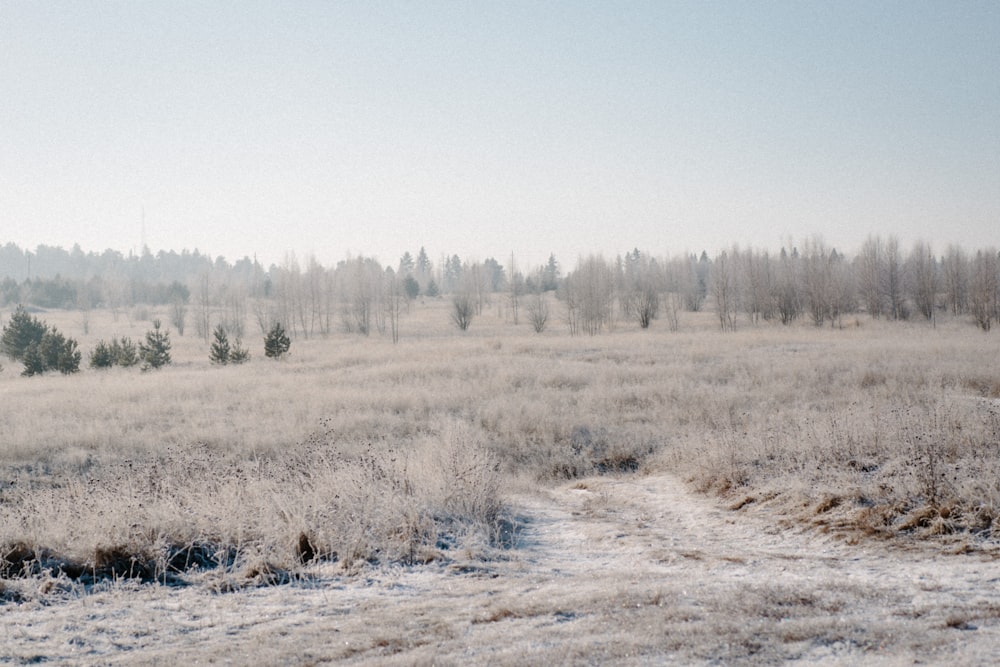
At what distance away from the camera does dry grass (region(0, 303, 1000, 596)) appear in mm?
5918

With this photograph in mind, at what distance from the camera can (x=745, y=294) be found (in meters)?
54.3

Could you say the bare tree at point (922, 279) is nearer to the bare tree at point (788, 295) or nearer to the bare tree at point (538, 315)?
the bare tree at point (788, 295)

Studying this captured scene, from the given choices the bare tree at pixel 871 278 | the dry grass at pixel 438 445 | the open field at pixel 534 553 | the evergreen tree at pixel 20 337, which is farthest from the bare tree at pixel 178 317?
the bare tree at pixel 871 278

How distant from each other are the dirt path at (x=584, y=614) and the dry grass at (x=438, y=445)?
0.61m

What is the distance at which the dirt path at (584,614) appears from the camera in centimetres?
362

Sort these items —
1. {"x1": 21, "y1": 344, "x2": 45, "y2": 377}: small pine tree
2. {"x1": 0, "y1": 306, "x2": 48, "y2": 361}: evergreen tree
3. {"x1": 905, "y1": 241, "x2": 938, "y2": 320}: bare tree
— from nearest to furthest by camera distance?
{"x1": 21, "y1": 344, "x2": 45, "y2": 377}: small pine tree → {"x1": 0, "y1": 306, "x2": 48, "y2": 361}: evergreen tree → {"x1": 905, "y1": 241, "x2": 938, "y2": 320}: bare tree

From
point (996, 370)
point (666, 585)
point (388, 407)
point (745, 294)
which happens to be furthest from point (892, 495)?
point (745, 294)

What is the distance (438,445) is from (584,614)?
6026mm

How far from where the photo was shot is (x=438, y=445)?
33.1ft

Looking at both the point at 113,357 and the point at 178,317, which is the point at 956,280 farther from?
the point at 178,317

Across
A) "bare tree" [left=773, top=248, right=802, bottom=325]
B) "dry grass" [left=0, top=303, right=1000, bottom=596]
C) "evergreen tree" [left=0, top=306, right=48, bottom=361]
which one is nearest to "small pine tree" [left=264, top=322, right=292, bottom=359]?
"dry grass" [left=0, top=303, right=1000, bottom=596]

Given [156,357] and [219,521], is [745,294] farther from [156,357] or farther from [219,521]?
[219,521]

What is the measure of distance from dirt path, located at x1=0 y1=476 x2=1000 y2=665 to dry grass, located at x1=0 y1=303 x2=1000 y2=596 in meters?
0.61

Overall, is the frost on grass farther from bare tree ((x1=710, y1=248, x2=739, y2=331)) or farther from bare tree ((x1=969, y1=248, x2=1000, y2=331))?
bare tree ((x1=710, y1=248, x2=739, y2=331))
